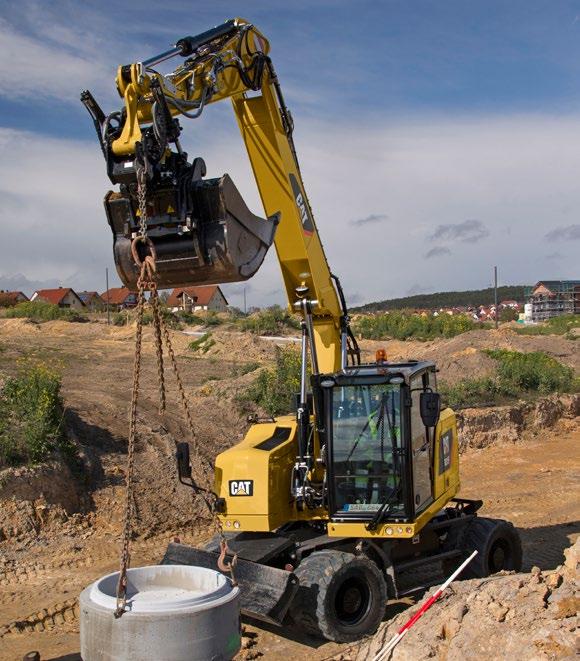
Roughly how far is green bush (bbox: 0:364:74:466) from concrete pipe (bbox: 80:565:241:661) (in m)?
6.71

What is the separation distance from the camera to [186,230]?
239 inches

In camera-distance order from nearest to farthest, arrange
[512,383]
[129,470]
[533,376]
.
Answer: [129,470]
[512,383]
[533,376]

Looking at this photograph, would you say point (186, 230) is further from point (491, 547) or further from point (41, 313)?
point (41, 313)

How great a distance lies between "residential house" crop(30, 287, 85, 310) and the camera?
7525 centimetres

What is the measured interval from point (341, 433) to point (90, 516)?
512 cm

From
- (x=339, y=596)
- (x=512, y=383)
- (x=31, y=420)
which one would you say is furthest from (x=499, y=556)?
(x=512, y=383)

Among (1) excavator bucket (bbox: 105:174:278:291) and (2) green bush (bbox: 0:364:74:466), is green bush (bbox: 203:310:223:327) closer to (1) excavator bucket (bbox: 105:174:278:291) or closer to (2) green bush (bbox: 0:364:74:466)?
(2) green bush (bbox: 0:364:74:466)

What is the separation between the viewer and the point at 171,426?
15.3 m

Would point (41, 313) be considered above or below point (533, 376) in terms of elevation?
above

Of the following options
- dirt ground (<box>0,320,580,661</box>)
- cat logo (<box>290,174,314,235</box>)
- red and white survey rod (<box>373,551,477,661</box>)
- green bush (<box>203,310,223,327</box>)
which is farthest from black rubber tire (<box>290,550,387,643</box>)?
green bush (<box>203,310,223,327</box>)

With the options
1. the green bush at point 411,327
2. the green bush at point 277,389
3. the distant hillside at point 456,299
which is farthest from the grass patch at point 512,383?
the distant hillside at point 456,299

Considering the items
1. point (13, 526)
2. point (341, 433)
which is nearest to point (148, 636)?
point (341, 433)

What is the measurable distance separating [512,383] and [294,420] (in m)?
13.4

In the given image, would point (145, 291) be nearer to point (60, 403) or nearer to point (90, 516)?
point (90, 516)
